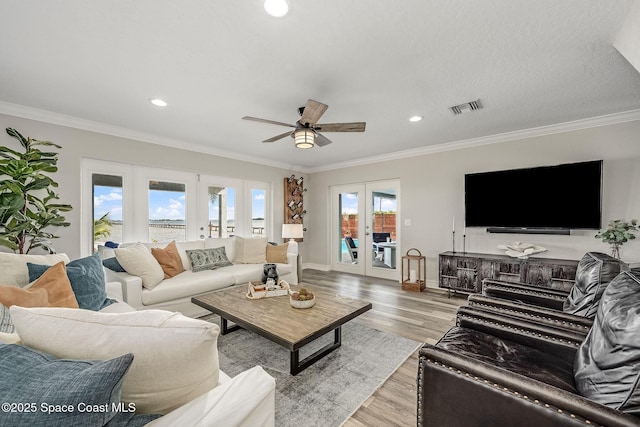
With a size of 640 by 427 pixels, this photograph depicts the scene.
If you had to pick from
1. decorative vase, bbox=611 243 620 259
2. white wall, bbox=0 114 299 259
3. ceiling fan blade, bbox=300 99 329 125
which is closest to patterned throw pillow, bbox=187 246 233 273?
white wall, bbox=0 114 299 259

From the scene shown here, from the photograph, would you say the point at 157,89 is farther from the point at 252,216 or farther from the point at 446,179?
the point at 446,179

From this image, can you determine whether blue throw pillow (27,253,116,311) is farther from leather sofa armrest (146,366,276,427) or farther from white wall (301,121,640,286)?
white wall (301,121,640,286)

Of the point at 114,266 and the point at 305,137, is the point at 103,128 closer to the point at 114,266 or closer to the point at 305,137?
the point at 114,266

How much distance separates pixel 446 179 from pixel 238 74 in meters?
3.65

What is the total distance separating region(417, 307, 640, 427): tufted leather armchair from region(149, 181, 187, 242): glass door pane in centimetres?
413

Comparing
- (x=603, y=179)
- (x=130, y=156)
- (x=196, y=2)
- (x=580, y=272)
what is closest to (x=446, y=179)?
(x=603, y=179)

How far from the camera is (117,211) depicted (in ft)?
12.2

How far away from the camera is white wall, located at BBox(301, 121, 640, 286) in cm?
315

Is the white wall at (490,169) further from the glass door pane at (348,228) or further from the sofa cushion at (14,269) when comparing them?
the sofa cushion at (14,269)

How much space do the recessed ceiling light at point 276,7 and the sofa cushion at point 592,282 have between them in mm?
2460

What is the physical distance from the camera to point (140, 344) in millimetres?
760

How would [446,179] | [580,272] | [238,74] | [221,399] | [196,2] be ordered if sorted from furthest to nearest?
Result: [446,179]
[238,74]
[580,272]
[196,2]
[221,399]

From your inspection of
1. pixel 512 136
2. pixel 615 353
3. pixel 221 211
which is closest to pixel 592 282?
pixel 615 353

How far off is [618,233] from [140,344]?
4.36 m
